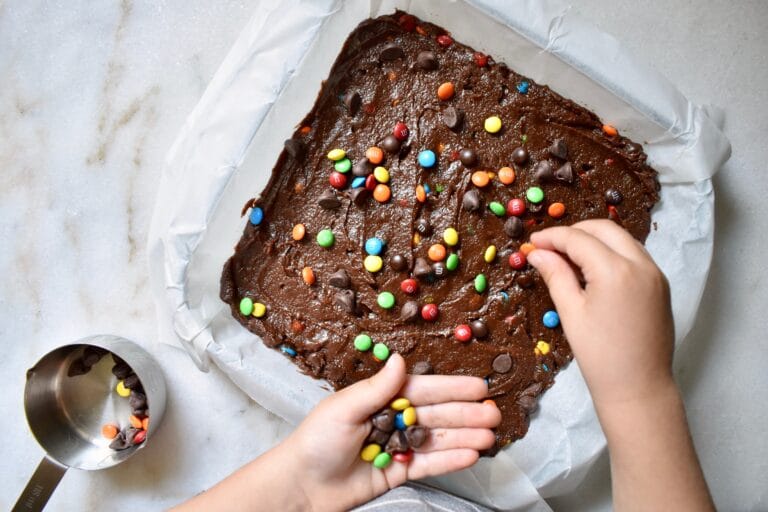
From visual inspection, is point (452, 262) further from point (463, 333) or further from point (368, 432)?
point (368, 432)

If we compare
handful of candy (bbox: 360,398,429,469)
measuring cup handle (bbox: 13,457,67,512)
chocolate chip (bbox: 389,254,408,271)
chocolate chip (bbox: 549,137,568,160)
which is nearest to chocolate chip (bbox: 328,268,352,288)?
chocolate chip (bbox: 389,254,408,271)

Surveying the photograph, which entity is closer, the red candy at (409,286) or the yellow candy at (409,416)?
the yellow candy at (409,416)

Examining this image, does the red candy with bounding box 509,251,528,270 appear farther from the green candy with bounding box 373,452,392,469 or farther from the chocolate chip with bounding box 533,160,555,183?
the green candy with bounding box 373,452,392,469

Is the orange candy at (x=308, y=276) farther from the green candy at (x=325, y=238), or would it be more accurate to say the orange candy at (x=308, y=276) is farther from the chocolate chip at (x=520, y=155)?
the chocolate chip at (x=520, y=155)

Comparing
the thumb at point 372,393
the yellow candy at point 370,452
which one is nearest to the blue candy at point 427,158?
the thumb at point 372,393

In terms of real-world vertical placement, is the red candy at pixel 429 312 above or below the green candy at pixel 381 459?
above

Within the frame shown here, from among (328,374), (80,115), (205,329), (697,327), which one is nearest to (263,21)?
(80,115)

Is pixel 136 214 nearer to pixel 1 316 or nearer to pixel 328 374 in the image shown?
pixel 1 316
